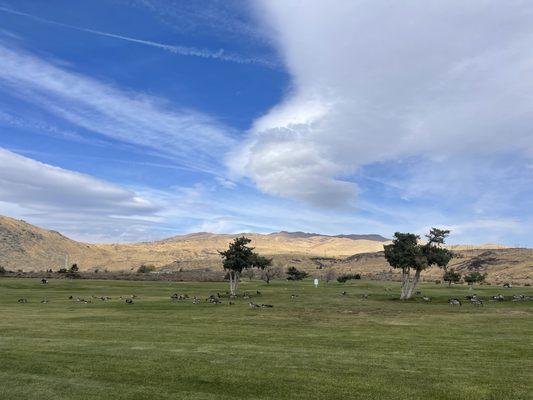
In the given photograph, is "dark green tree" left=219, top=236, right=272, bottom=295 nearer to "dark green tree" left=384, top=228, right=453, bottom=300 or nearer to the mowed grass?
"dark green tree" left=384, top=228, right=453, bottom=300

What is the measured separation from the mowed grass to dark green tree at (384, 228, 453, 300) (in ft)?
64.7

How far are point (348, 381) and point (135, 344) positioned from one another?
1001 cm

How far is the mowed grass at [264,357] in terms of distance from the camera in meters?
13.2

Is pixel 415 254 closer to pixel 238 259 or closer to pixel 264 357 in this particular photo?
pixel 238 259

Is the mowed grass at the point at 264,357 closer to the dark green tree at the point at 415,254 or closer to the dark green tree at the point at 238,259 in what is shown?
the dark green tree at the point at 415,254

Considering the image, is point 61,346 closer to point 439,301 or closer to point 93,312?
point 93,312

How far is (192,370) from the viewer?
15.4 meters

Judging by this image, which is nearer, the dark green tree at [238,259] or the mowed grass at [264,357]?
the mowed grass at [264,357]

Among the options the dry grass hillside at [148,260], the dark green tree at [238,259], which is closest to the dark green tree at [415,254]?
the dark green tree at [238,259]

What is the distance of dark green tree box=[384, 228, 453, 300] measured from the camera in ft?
173

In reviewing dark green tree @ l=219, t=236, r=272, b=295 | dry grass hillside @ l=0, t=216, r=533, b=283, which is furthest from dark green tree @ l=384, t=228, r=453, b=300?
dry grass hillside @ l=0, t=216, r=533, b=283

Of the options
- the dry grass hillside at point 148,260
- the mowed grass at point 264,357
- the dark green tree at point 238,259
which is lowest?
the mowed grass at point 264,357

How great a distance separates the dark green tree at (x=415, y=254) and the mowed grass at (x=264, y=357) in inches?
777

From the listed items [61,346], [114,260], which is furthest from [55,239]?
[61,346]
